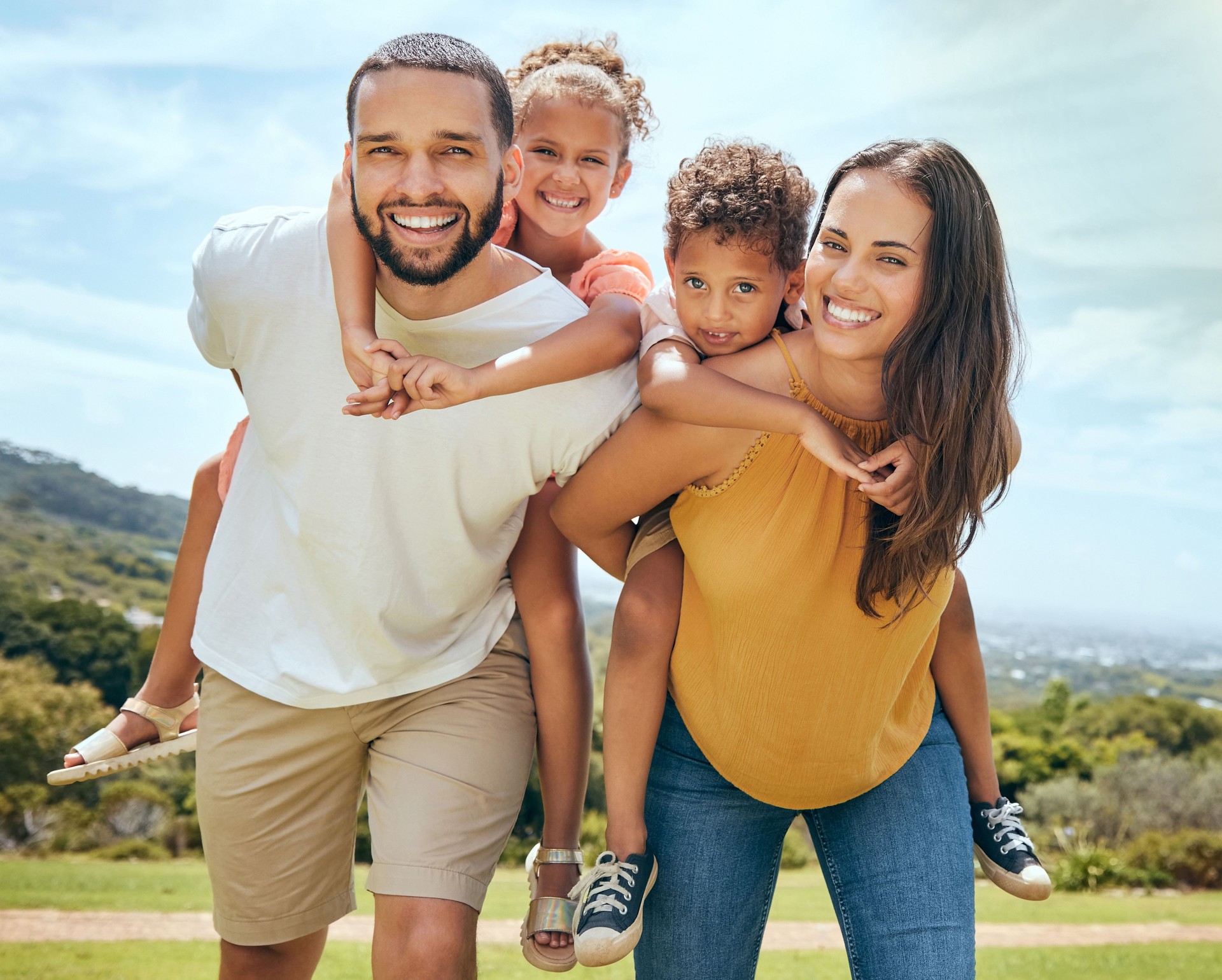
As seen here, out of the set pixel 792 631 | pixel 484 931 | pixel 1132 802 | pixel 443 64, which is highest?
pixel 443 64

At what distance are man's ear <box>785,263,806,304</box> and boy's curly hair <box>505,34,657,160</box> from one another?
1.08m

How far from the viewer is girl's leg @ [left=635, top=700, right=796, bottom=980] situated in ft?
8.14

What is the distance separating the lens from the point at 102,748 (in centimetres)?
321

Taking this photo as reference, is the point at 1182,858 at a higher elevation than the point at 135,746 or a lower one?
lower

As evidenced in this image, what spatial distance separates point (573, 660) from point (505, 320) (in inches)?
36.8

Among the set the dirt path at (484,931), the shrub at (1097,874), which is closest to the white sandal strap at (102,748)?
the dirt path at (484,931)

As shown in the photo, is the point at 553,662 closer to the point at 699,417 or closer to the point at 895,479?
the point at 699,417

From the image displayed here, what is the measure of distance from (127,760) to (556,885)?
1.51 meters

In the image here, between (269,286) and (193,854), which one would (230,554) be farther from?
(193,854)

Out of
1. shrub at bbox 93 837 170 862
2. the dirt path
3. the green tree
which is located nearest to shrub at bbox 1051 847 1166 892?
the dirt path

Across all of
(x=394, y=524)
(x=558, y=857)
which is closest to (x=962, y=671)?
(x=558, y=857)

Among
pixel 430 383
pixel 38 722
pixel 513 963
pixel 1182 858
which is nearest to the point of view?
pixel 430 383

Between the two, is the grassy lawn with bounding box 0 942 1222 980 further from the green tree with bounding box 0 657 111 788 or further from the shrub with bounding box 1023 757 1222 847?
the green tree with bounding box 0 657 111 788

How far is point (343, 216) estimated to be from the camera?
95.9 inches
